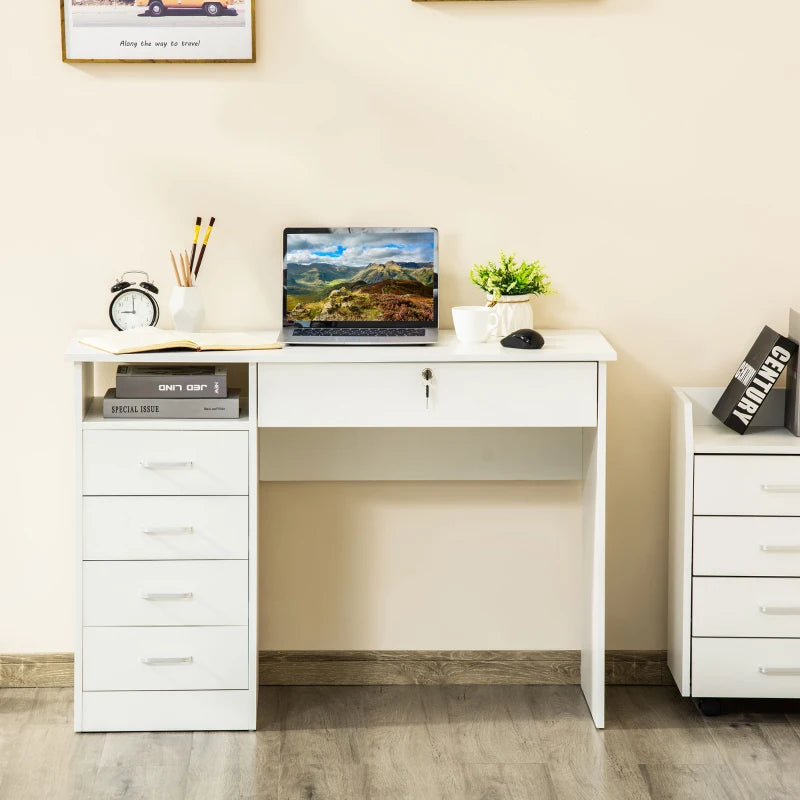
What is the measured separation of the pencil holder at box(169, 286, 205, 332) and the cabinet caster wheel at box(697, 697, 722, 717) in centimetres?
156

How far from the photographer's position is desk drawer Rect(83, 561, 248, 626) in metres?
2.64

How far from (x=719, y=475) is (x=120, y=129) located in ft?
5.54

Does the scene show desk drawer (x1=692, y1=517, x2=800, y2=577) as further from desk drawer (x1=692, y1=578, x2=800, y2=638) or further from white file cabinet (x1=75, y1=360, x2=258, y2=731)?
white file cabinet (x1=75, y1=360, x2=258, y2=731)

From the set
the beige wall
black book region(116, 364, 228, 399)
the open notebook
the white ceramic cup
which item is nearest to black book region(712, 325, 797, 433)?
the beige wall

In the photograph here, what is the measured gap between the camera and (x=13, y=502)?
2.96m

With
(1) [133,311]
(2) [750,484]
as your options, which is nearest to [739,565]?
(2) [750,484]

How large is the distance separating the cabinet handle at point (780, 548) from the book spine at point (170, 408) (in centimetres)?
128

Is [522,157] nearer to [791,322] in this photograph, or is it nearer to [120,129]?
[791,322]

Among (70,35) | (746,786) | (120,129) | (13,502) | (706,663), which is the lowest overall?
(746,786)

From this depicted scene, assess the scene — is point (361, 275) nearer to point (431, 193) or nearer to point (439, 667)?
point (431, 193)

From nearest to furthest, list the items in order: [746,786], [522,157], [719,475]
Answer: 1. [746,786]
2. [719,475]
3. [522,157]

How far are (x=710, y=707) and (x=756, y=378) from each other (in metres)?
0.81

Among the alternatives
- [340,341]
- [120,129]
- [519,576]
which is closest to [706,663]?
[519,576]

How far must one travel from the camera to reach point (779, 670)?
8.90 ft
